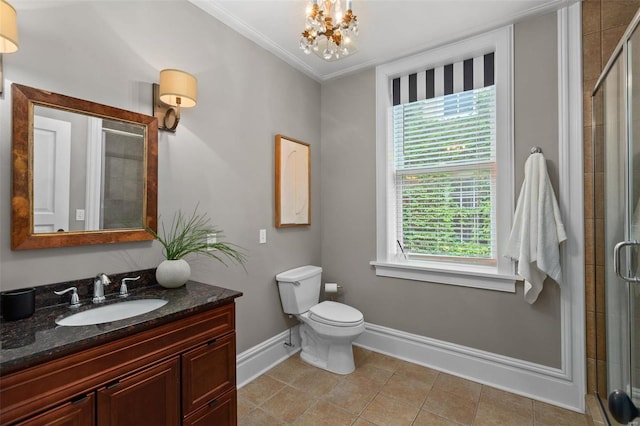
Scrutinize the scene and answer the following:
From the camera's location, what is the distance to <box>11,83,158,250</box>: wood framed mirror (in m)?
1.28

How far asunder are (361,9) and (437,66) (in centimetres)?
89

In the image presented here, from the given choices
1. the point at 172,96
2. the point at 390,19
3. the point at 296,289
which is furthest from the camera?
the point at 296,289

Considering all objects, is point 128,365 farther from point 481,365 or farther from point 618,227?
point 618,227

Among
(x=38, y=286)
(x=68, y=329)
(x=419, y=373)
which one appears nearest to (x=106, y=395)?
(x=68, y=329)

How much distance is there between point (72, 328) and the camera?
1.09 m

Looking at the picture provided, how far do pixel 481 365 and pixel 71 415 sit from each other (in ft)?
8.16

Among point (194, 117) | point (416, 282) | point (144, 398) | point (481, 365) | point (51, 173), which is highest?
point (194, 117)

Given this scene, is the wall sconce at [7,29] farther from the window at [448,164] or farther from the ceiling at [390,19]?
the window at [448,164]

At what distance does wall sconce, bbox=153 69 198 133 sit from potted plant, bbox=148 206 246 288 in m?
0.56

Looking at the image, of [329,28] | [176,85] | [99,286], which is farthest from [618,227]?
[99,286]

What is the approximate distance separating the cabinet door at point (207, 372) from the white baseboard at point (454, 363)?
2.47 feet

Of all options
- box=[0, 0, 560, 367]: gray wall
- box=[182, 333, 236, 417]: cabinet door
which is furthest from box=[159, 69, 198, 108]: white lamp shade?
box=[182, 333, 236, 417]: cabinet door

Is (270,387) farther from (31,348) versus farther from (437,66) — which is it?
(437,66)

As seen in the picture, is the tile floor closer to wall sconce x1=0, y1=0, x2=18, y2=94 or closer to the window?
the window
